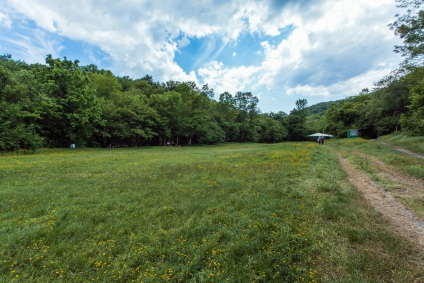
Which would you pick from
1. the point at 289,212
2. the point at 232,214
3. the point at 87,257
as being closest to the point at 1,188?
the point at 87,257

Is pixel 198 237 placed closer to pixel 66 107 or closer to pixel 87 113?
pixel 87 113

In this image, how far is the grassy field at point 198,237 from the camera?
329 centimetres

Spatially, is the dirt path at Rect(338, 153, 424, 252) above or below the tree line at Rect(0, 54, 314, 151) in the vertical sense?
below

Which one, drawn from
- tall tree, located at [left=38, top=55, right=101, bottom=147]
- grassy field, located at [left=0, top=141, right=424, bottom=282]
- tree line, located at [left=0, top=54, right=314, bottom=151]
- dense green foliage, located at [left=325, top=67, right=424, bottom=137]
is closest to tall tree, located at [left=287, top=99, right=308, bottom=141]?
dense green foliage, located at [left=325, top=67, right=424, bottom=137]

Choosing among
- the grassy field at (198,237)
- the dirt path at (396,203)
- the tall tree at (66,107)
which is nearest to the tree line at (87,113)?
the tall tree at (66,107)

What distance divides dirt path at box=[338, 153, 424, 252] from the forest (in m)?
10.6

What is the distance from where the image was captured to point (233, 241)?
13.6 feet

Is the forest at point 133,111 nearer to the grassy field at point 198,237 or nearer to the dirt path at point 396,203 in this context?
the dirt path at point 396,203

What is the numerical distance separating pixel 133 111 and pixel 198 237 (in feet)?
118

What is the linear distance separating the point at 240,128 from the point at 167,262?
6195cm

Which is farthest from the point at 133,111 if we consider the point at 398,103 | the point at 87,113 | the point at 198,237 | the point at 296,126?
the point at 296,126

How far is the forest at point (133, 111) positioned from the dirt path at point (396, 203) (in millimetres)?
10572

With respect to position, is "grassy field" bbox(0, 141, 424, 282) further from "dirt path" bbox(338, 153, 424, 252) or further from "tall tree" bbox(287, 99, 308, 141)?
"tall tree" bbox(287, 99, 308, 141)

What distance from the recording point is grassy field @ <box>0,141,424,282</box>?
3289mm
